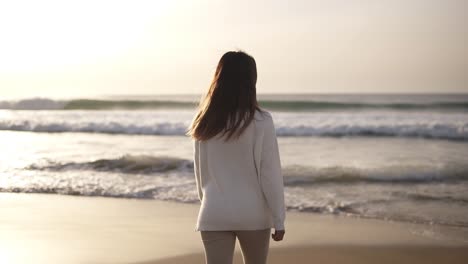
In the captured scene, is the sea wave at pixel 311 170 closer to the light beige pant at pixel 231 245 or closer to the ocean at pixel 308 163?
the ocean at pixel 308 163

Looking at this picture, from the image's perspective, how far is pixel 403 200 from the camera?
8.27 metres

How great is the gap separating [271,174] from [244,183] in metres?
0.13

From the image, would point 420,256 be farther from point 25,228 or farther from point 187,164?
point 187,164

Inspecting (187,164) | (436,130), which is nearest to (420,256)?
(187,164)

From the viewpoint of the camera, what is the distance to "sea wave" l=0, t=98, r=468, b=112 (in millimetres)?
29172

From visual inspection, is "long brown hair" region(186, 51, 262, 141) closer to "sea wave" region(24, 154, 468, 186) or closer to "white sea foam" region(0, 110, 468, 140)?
"sea wave" region(24, 154, 468, 186)

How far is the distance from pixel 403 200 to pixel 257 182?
587cm

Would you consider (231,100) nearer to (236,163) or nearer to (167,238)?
(236,163)

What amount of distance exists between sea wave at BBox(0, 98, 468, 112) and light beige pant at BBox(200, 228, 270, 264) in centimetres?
2641

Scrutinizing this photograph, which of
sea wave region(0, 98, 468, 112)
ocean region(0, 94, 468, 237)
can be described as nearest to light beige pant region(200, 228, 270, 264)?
ocean region(0, 94, 468, 237)

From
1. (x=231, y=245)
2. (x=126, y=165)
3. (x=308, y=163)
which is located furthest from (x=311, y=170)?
(x=231, y=245)

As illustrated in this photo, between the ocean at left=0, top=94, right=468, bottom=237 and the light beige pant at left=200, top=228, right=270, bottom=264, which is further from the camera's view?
the ocean at left=0, top=94, right=468, bottom=237

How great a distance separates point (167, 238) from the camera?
615cm

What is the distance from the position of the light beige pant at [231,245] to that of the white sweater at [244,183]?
0.16ft
